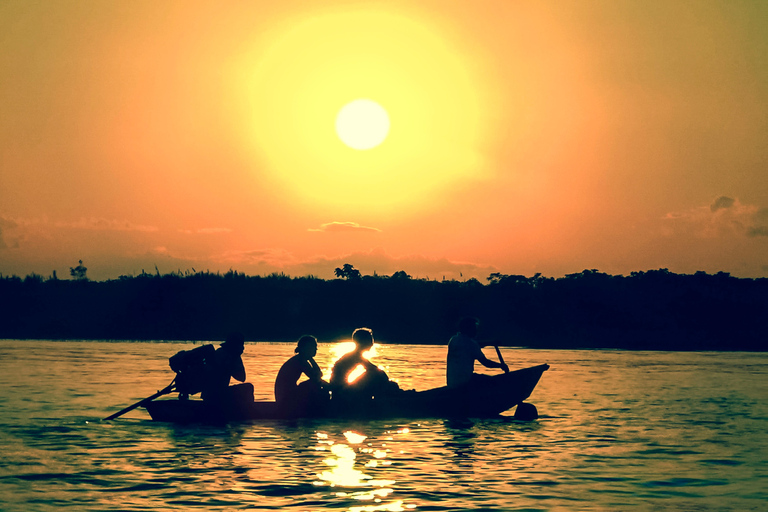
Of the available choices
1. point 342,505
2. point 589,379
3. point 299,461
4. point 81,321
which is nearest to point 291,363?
point 299,461

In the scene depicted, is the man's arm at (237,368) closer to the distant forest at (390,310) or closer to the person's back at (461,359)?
the person's back at (461,359)

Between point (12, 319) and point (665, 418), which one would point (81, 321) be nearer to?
point (12, 319)

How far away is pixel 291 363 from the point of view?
16688mm

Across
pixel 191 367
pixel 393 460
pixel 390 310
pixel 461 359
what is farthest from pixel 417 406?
pixel 390 310

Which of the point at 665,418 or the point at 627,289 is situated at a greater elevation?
the point at 627,289

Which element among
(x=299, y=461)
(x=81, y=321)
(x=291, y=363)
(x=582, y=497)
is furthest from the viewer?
(x=81, y=321)

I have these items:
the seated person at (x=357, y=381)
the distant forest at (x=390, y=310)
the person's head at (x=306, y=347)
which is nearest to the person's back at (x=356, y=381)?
the seated person at (x=357, y=381)

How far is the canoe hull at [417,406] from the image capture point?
16469 mm

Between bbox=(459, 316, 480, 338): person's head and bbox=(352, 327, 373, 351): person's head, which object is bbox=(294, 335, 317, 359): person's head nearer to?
bbox=(352, 327, 373, 351): person's head

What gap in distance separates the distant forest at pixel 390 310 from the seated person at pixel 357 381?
52468 millimetres

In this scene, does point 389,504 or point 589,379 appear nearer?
point 389,504

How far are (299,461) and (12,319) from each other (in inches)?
2678

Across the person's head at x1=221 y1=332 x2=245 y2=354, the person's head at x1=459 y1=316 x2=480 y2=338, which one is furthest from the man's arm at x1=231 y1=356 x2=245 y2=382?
the person's head at x1=459 y1=316 x2=480 y2=338

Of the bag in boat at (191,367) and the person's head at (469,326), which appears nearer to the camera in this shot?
the bag in boat at (191,367)
